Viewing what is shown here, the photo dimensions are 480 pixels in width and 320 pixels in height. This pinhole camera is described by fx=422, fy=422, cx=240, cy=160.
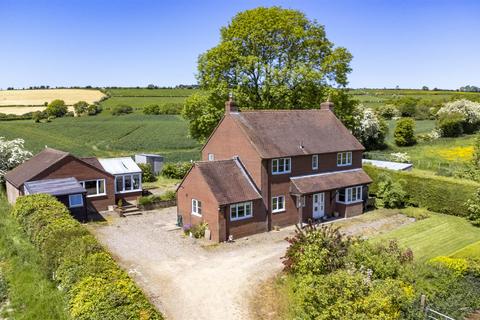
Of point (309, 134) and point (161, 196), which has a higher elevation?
point (309, 134)

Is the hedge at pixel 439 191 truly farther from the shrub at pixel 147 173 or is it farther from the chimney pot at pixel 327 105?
the shrub at pixel 147 173

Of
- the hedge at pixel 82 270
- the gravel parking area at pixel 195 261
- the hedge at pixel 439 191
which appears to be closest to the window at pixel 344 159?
the gravel parking area at pixel 195 261

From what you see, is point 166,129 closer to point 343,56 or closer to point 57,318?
point 343,56

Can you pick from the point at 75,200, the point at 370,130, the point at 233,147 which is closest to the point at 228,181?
the point at 233,147

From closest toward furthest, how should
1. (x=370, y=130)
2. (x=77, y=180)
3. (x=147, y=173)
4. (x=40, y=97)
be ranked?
(x=77, y=180), (x=147, y=173), (x=370, y=130), (x=40, y=97)

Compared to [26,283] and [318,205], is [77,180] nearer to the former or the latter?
[26,283]

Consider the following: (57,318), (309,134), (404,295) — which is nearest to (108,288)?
(57,318)
